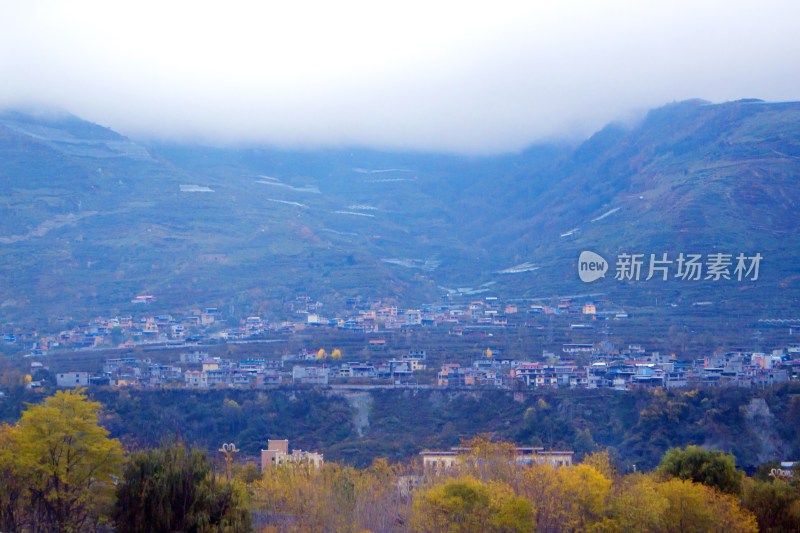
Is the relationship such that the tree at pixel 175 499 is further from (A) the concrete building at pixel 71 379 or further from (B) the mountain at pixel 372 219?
(B) the mountain at pixel 372 219

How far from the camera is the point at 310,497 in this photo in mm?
18828

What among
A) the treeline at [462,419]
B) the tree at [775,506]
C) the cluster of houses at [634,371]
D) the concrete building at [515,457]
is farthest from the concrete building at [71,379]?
the tree at [775,506]

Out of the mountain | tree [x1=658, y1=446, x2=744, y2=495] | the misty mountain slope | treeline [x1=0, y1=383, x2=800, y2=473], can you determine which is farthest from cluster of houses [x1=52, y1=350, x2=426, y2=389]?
tree [x1=658, y1=446, x2=744, y2=495]

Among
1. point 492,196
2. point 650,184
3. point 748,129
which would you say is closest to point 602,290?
point 650,184

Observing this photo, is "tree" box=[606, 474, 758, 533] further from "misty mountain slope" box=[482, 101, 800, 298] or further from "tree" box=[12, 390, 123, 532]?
"misty mountain slope" box=[482, 101, 800, 298]

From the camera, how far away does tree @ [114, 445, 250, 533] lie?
15.3 meters

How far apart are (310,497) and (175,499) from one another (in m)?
3.94

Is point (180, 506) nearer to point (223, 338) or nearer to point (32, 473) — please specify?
point (32, 473)

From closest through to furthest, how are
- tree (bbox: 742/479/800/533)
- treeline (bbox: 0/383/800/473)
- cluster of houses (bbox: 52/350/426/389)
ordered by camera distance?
1. tree (bbox: 742/479/800/533)
2. treeline (bbox: 0/383/800/473)
3. cluster of houses (bbox: 52/350/426/389)

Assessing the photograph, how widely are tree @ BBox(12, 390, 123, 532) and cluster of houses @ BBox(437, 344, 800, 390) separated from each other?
83.7 feet

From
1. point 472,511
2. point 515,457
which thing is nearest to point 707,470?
point 515,457

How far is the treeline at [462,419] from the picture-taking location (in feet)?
107

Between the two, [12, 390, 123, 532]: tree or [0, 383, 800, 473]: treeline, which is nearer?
[12, 390, 123, 532]: tree

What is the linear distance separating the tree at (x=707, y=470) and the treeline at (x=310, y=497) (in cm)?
2
